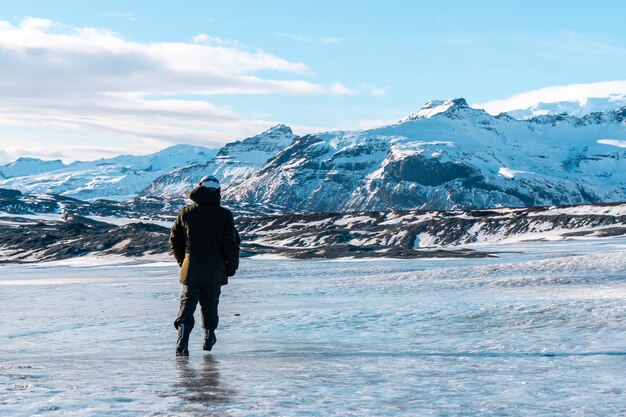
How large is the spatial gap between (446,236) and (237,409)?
13530 centimetres

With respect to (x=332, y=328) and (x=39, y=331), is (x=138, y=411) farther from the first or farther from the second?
(x=39, y=331)

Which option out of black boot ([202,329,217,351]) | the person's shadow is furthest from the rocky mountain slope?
the person's shadow

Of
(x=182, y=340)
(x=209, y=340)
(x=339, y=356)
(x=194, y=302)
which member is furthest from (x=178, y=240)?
(x=339, y=356)

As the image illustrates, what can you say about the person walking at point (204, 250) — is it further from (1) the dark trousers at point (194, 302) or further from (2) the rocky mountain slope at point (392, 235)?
(2) the rocky mountain slope at point (392, 235)

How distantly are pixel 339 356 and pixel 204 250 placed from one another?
275 cm

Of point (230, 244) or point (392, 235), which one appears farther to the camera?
point (392, 235)

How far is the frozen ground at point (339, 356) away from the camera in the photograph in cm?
890

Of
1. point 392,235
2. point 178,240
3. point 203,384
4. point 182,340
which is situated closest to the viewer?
point 203,384

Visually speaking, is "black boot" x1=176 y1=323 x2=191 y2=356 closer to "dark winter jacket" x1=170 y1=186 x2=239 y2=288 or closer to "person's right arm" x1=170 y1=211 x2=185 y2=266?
"dark winter jacket" x1=170 y1=186 x2=239 y2=288

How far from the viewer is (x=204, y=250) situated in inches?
514

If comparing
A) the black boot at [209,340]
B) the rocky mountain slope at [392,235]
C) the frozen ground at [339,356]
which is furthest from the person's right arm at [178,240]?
the rocky mountain slope at [392,235]

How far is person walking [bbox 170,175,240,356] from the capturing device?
13.0m

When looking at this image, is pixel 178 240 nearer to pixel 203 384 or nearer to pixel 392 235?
pixel 203 384

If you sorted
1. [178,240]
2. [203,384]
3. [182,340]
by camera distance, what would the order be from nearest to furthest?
[203,384] < [182,340] < [178,240]
